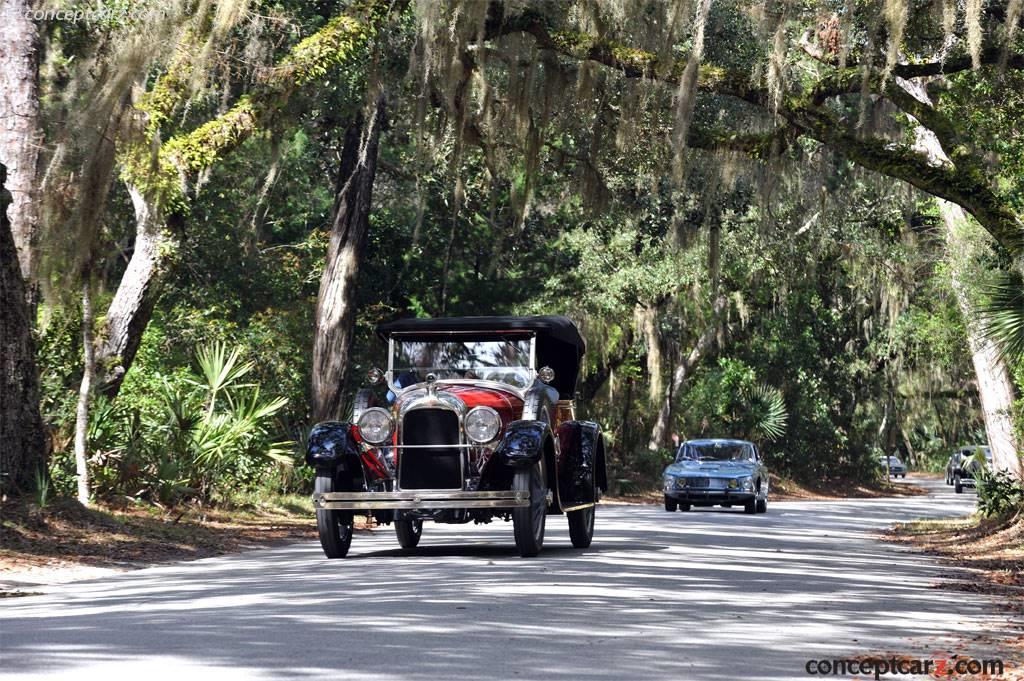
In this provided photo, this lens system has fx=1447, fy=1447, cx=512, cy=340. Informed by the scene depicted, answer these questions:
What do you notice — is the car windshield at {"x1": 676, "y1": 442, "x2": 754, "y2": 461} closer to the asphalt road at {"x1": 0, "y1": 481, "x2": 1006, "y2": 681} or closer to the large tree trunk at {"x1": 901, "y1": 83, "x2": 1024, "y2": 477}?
the large tree trunk at {"x1": 901, "y1": 83, "x2": 1024, "y2": 477}

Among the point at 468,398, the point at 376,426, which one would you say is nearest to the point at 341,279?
the point at 468,398

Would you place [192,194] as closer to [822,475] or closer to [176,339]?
[176,339]

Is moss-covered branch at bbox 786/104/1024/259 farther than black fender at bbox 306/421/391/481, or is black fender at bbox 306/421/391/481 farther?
moss-covered branch at bbox 786/104/1024/259

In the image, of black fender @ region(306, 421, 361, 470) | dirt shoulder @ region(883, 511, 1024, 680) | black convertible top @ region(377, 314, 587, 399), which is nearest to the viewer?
dirt shoulder @ region(883, 511, 1024, 680)

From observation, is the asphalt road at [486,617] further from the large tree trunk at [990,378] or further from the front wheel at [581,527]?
the large tree trunk at [990,378]

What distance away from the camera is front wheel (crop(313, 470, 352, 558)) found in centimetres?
1477

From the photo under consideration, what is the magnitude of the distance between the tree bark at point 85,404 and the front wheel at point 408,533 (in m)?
4.62

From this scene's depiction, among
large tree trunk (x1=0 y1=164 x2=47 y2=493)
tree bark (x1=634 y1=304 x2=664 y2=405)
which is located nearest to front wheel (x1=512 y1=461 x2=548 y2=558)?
large tree trunk (x1=0 y1=164 x2=47 y2=493)

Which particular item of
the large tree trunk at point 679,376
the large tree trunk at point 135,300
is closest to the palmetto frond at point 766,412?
the large tree trunk at point 679,376

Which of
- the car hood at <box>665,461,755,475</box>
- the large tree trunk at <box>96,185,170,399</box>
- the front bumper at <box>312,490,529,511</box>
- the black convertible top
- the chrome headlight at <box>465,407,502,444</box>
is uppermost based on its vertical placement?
the large tree trunk at <box>96,185,170,399</box>

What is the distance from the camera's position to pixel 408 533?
55.3ft

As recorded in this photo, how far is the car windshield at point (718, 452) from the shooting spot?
30.1m

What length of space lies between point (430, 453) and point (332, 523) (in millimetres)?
1227

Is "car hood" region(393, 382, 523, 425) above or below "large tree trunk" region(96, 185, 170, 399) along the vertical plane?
below
